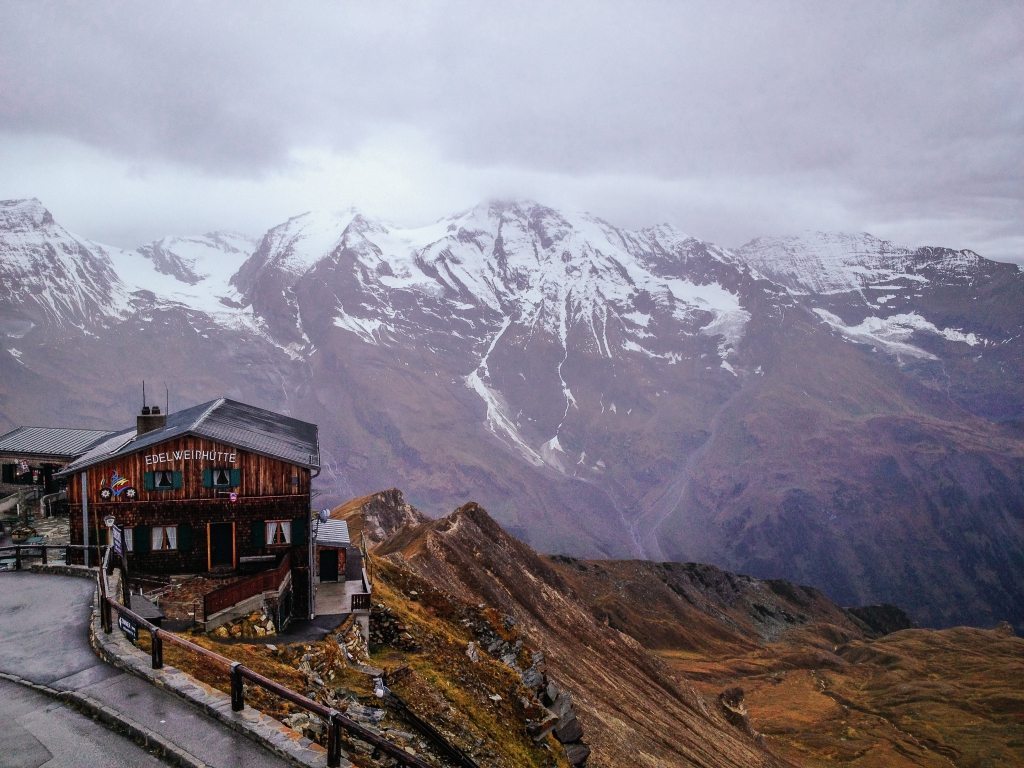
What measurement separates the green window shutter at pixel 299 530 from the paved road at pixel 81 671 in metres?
9.40

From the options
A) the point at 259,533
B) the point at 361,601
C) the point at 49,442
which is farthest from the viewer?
the point at 49,442

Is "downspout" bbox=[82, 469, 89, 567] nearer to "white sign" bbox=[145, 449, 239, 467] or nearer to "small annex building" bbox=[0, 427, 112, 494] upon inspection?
"white sign" bbox=[145, 449, 239, 467]

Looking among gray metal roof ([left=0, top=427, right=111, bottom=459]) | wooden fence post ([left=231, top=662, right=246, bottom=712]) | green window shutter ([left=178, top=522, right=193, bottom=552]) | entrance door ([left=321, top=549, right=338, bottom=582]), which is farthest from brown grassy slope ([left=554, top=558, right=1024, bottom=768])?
wooden fence post ([left=231, top=662, right=246, bottom=712])

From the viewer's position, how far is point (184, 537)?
32.2 meters

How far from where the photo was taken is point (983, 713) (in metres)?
98.8

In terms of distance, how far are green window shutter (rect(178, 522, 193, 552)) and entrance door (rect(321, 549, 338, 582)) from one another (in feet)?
22.9

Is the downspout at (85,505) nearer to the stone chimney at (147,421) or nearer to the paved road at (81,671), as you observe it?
the stone chimney at (147,421)

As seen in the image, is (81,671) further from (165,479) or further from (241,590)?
(165,479)

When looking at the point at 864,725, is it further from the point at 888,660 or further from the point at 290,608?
the point at 290,608

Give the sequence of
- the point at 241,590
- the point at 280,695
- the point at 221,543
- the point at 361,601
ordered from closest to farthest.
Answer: the point at 280,695 < the point at 241,590 < the point at 361,601 < the point at 221,543

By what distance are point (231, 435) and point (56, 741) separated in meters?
21.0

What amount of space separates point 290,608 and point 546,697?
39.2 feet

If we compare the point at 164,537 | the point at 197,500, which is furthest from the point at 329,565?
the point at 164,537

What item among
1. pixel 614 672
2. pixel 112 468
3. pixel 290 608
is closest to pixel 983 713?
pixel 614 672
